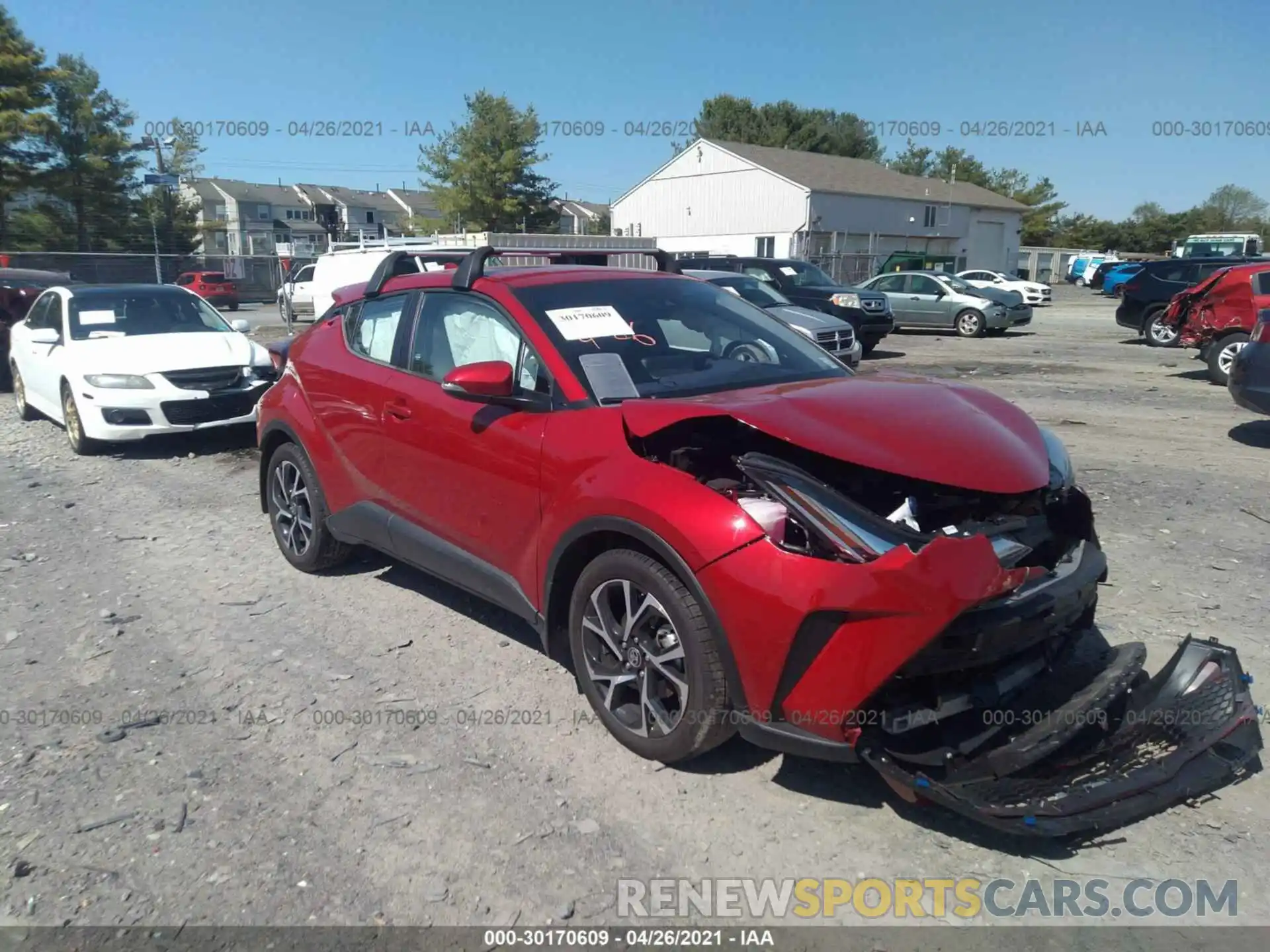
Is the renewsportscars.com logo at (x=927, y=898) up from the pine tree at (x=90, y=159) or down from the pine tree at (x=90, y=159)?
down

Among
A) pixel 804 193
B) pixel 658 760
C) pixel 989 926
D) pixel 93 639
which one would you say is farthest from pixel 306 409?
pixel 804 193

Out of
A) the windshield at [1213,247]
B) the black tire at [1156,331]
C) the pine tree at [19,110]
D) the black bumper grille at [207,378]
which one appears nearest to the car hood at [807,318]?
the black bumper grille at [207,378]

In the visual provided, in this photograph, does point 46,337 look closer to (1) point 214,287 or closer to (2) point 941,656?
(2) point 941,656

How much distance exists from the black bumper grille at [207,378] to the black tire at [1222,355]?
12615 millimetres

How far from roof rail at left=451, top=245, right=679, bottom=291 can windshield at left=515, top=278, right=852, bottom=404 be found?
358 mm

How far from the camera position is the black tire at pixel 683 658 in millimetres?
2936

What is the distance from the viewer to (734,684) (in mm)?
2891

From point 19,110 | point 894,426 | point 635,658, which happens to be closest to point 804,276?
point 894,426

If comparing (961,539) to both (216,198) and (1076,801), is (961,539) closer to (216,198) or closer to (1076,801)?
(1076,801)

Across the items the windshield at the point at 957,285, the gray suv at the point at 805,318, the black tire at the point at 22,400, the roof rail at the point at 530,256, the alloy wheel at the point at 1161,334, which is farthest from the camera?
the windshield at the point at 957,285

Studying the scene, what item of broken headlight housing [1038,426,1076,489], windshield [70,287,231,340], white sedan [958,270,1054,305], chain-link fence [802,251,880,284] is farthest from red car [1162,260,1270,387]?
chain-link fence [802,251,880,284]

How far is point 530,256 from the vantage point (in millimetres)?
4781

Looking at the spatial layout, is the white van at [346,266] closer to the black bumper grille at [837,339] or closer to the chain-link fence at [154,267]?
the black bumper grille at [837,339]

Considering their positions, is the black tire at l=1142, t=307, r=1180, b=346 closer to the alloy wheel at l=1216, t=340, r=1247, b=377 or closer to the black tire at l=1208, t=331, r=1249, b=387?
the black tire at l=1208, t=331, r=1249, b=387
